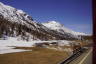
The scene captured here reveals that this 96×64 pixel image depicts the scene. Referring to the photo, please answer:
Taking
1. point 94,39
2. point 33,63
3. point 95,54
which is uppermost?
point 94,39

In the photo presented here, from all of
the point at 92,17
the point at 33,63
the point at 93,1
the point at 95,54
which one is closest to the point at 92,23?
the point at 92,17

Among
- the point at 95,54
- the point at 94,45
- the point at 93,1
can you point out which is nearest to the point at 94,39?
the point at 94,45

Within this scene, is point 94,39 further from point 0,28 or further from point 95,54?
point 0,28

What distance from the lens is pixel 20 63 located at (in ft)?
60.5

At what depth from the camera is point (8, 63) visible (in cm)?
1838

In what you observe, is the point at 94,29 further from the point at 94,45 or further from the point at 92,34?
the point at 94,45

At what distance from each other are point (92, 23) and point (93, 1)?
34.0 inches

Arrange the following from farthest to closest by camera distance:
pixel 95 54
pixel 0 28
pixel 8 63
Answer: pixel 0 28 → pixel 8 63 → pixel 95 54

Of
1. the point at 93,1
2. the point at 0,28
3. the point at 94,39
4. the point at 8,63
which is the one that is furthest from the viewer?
the point at 0,28

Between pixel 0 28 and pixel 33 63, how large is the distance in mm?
127888

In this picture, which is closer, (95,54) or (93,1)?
(93,1)

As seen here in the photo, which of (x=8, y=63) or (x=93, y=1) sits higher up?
(x=93, y=1)

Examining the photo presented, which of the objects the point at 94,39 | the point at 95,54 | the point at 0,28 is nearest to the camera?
the point at 94,39

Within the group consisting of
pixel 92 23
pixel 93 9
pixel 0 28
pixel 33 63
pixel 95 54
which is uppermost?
pixel 0 28
